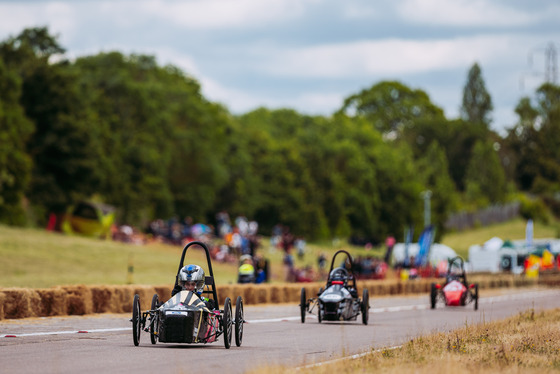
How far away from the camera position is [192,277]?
51.0 ft

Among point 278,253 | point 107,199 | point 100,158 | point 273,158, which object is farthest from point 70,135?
point 273,158

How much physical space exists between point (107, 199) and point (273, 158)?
3608 centimetres

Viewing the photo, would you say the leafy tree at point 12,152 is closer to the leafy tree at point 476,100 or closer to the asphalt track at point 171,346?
the asphalt track at point 171,346

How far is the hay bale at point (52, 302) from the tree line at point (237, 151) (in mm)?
41298

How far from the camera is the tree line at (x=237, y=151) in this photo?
239ft

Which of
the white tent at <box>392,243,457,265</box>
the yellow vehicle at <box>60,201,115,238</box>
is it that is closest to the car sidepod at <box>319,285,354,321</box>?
the yellow vehicle at <box>60,201,115,238</box>

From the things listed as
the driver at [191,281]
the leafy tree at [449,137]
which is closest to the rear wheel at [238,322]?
the driver at [191,281]

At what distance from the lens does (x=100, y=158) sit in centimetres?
7425

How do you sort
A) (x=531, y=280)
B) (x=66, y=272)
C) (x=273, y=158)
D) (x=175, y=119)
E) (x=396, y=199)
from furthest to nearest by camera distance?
(x=396, y=199) → (x=273, y=158) → (x=175, y=119) → (x=531, y=280) → (x=66, y=272)

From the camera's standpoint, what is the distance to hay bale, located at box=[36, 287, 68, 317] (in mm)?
22312

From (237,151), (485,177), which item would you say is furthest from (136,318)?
(485,177)

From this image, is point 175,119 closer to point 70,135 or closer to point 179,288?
point 70,135

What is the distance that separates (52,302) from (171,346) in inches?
309

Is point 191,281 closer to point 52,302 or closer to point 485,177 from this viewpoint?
point 52,302
